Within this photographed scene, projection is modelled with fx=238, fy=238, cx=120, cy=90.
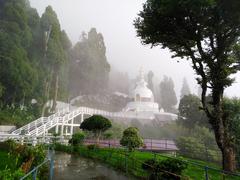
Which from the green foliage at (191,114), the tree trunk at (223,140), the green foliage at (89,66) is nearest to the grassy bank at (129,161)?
the tree trunk at (223,140)

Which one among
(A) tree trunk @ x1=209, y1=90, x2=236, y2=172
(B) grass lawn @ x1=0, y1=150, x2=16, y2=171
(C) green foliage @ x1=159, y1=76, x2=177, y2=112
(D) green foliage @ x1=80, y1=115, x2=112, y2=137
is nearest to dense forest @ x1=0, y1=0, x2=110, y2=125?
(D) green foliage @ x1=80, y1=115, x2=112, y2=137

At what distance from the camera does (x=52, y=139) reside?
867 inches

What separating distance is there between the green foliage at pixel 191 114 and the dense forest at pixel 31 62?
2178cm

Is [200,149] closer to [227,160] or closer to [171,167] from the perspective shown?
[227,160]

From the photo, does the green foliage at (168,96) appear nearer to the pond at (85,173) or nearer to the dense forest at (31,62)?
the dense forest at (31,62)

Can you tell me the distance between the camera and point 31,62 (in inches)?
1465

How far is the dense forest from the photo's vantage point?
101 ft

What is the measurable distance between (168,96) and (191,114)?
4092 centimetres

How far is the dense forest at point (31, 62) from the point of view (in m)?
30.8

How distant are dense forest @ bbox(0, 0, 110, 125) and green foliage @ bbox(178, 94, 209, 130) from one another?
21.8m

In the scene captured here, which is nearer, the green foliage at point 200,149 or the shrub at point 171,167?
the shrub at point 171,167

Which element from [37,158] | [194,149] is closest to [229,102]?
[194,149]

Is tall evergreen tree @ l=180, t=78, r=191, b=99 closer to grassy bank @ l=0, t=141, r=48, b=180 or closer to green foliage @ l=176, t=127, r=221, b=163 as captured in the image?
green foliage @ l=176, t=127, r=221, b=163

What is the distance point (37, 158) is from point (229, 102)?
68.6 feet
